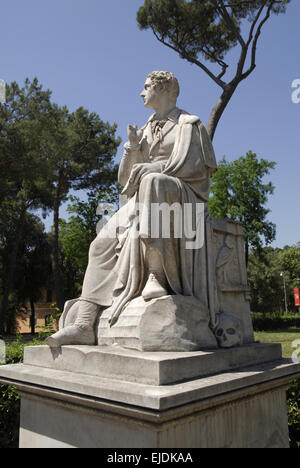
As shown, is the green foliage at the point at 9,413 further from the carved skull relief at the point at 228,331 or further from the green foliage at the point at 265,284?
the green foliage at the point at 265,284

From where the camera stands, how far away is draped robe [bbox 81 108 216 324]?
3320mm

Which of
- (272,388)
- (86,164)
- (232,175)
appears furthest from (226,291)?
(232,175)

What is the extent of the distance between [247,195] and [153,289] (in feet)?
70.7

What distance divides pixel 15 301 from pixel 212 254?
28.0 m

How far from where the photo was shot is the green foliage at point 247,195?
23328mm

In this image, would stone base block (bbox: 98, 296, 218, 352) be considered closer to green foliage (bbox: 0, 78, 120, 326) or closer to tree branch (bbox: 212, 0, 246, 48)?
green foliage (bbox: 0, 78, 120, 326)

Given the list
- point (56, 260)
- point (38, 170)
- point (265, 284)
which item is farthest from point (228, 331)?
point (265, 284)

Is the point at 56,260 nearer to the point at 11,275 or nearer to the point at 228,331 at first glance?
the point at 11,275

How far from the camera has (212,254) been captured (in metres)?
3.53

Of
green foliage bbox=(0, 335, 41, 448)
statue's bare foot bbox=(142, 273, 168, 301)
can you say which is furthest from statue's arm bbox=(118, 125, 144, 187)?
green foliage bbox=(0, 335, 41, 448)

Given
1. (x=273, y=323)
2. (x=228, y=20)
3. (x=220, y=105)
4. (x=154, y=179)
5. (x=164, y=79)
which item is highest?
(x=228, y=20)

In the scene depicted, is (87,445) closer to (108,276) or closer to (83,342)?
(83,342)

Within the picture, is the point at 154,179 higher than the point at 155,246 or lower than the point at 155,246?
higher

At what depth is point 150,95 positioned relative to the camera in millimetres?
4066
